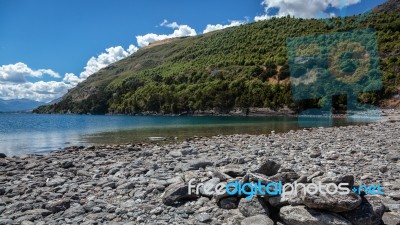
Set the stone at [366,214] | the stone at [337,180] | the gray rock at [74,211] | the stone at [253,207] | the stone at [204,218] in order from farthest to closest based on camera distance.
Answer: the gray rock at [74,211] → the stone at [204,218] → the stone at [253,207] → the stone at [337,180] → the stone at [366,214]

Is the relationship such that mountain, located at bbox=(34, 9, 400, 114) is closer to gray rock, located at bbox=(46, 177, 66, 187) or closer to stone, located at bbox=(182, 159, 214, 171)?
stone, located at bbox=(182, 159, 214, 171)

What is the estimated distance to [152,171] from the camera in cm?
1115

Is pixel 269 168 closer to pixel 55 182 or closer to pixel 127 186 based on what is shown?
pixel 127 186

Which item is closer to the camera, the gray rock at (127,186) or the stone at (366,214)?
the stone at (366,214)

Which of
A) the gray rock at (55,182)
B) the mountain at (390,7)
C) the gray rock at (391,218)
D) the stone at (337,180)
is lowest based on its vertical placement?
the gray rock at (55,182)

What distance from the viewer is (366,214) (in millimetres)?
5793

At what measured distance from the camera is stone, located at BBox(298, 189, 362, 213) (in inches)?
223

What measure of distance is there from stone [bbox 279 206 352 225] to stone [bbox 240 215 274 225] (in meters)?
0.34

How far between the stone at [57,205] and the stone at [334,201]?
18.2 feet

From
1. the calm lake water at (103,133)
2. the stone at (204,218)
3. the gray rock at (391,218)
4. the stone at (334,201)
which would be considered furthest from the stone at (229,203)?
the calm lake water at (103,133)

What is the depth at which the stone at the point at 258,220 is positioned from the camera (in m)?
5.91

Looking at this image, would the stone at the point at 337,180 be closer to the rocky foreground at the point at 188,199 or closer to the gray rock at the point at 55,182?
the rocky foreground at the point at 188,199

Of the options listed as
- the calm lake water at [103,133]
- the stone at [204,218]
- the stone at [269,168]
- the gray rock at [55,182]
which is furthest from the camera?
the calm lake water at [103,133]

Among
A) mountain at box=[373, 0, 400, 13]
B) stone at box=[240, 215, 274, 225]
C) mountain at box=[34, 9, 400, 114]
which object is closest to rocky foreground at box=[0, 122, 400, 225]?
stone at box=[240, 215, 274, 225]
